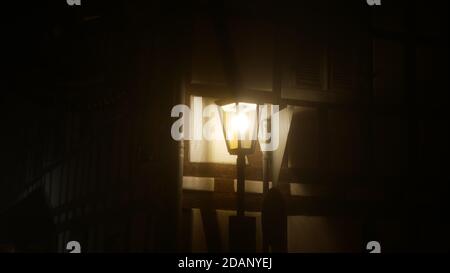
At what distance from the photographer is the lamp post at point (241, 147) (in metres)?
8.27

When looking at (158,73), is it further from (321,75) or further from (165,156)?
(321,75)

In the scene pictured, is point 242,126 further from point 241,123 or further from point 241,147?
point 241,147

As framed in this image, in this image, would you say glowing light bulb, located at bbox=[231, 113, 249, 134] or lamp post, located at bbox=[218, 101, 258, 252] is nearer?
lamp post, located at bbox=[218, 101, 258, 252]

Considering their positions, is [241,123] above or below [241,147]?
above

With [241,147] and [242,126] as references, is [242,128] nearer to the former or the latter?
[242,126]

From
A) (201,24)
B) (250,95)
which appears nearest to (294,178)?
(250,95)

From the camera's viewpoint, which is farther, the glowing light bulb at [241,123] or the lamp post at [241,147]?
the glowing light bulb at [241,123]

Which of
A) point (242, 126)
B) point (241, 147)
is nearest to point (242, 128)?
point (242, 126)

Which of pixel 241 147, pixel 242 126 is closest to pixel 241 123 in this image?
pixel 242 126

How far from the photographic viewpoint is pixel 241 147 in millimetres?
8312

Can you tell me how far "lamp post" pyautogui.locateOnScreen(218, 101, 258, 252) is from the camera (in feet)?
27.1

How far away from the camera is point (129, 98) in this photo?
31.9ft
